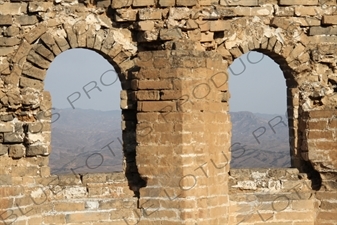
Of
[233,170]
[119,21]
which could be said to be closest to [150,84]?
[119,21]

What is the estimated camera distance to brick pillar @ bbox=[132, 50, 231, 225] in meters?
9.93

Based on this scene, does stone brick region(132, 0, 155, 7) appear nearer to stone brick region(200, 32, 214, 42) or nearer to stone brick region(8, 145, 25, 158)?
stone brick region(200, 32, 214, 42)

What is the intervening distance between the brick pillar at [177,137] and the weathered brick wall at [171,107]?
15 mm

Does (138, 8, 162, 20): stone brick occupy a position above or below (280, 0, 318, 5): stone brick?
below

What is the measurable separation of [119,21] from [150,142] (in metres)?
1.79

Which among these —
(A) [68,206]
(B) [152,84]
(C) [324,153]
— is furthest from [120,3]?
(C) [324,153]

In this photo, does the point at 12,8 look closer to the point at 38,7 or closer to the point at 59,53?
the point at 38,7

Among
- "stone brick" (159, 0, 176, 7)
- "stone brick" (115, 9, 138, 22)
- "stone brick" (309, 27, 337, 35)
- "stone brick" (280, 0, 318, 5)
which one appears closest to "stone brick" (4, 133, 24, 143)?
"stone brick" (115, 9, 138, 22)

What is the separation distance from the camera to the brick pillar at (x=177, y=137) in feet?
32.6

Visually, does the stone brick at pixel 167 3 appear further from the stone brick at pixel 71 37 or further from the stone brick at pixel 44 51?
the stone brick at pixel 44 51

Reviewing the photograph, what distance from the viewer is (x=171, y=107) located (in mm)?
9977

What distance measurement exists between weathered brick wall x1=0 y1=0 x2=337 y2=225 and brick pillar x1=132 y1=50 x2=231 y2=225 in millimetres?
15

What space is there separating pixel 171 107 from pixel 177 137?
1.27 feet

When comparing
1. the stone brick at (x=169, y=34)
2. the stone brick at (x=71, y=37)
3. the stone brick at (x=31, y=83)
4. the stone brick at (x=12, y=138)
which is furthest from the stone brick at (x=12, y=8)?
the stone brick at (x=169, y=34)
